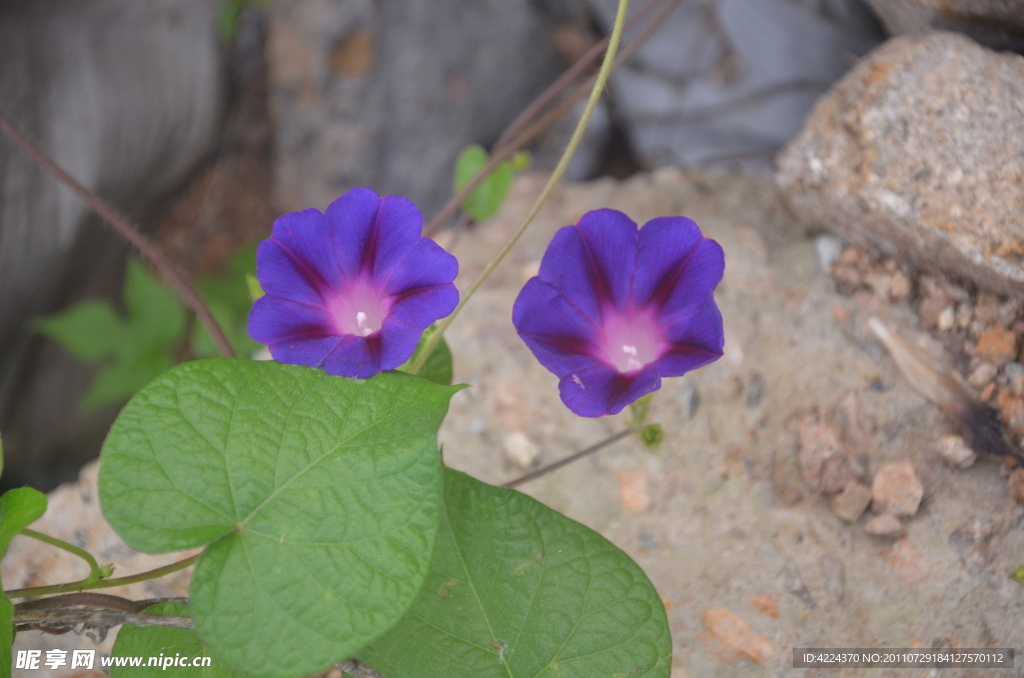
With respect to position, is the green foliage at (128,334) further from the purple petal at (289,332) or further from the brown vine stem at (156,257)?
the purple petal at (289,332)

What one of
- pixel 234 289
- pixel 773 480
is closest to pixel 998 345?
pixel 773 480

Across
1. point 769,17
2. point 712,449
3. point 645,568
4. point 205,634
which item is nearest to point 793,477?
point 712,449

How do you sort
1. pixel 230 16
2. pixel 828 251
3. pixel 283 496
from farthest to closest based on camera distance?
pixel 230 16 < pixel 828 251 < pixel 283 496

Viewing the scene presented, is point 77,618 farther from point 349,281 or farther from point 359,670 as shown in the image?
point 349,281

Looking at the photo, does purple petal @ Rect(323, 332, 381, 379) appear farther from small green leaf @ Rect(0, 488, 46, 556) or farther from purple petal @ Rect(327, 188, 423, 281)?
small green leaf @ Rect(0, 488, 46, 556)

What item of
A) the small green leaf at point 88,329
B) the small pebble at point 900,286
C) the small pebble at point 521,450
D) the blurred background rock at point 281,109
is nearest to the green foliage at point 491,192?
the small pebble at point 521,450

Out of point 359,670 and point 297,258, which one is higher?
point 297,258
